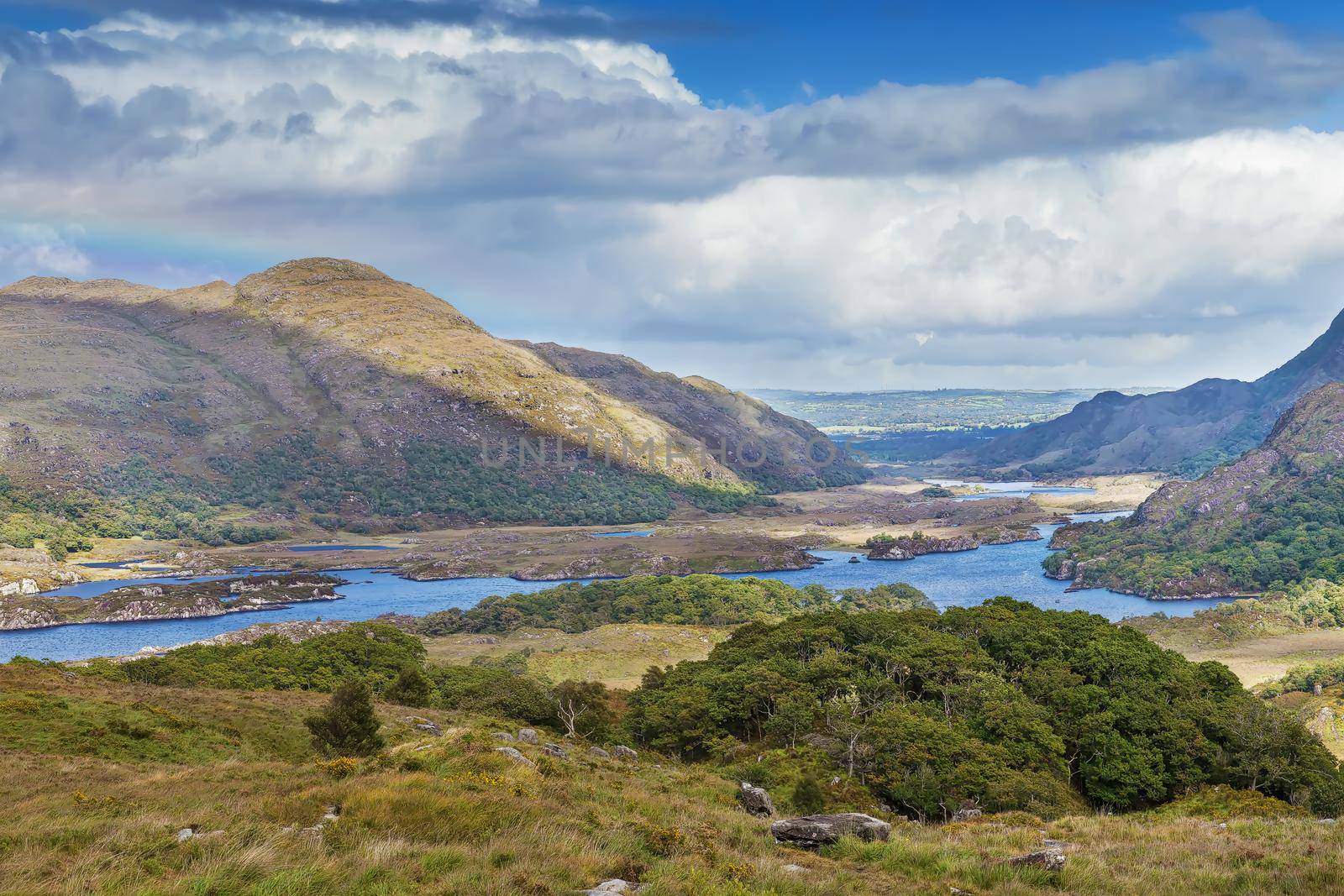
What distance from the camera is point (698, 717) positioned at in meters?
60.7

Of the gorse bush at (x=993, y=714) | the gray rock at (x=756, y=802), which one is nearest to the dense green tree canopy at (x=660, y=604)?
the gorse bush at (x=993, y=714)

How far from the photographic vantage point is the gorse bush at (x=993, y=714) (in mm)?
48062

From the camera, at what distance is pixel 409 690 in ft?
220

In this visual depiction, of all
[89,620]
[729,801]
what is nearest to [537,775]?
[729,801]

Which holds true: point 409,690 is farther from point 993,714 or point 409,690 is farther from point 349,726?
point 993,714

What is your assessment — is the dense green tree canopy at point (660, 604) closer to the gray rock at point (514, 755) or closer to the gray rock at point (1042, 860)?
the gray rock at point (514, 755)

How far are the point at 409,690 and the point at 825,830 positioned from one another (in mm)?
51179

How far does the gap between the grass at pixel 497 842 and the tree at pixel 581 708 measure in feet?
103

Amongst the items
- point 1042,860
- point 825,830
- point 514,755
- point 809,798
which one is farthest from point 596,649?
point 1042,860

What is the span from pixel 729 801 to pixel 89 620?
620ft

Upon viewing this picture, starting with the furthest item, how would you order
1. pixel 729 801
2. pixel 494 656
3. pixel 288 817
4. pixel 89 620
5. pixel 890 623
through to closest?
pixel 89 620, pixel 494 656, pixel 890 623, pixel 729 801, pixel 288 817

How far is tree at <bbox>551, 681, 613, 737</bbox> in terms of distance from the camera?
207 ft

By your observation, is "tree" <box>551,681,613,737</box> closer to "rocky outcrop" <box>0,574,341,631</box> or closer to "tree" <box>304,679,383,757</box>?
"tree" <box>304,679,383,757</box>

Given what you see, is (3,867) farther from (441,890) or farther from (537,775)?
(537,775)
